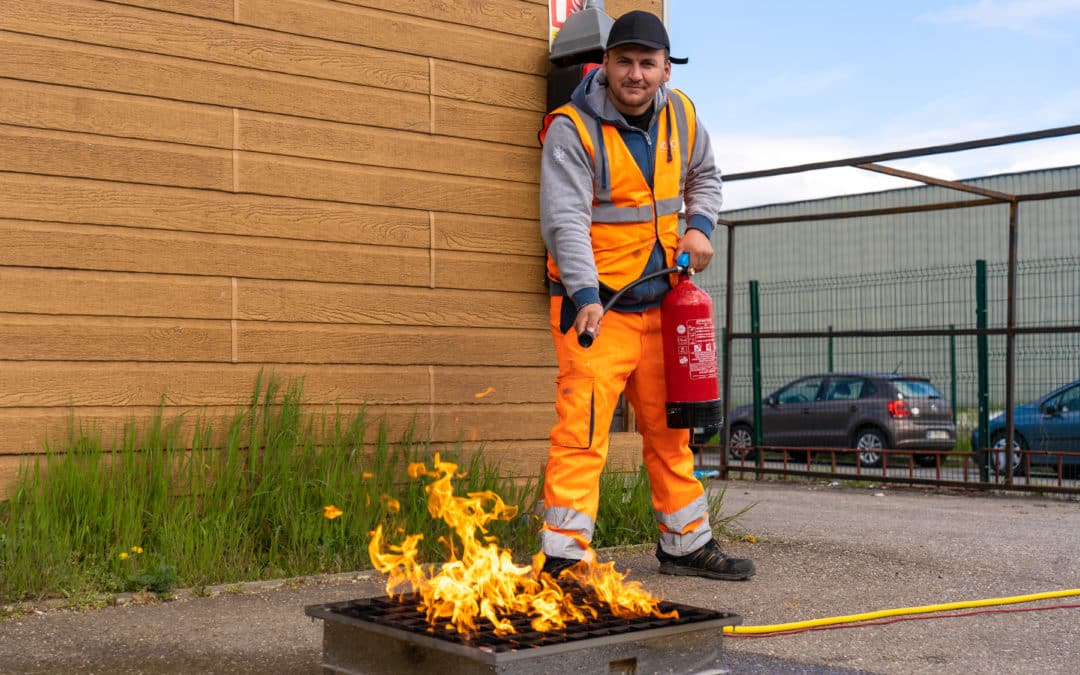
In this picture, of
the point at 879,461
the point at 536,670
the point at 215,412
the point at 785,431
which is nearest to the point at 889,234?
the point at 785,431

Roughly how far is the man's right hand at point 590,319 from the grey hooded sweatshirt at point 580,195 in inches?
2.1

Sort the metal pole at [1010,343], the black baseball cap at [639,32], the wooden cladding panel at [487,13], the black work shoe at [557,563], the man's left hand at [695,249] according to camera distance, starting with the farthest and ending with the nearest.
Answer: the metal pole at [1010,343] < the wooden cladding panel at [487,13] < the man's left hand at [695,249] < the black baseball cap at [639,32] < the black work shoe at [557,563]

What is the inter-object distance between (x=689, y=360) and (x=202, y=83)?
2.38 meters

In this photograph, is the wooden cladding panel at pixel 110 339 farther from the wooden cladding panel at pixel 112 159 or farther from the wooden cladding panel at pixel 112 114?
the wooden cladding panel at pixel 112 114

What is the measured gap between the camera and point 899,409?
42.9ft

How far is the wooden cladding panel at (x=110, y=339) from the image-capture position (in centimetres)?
480

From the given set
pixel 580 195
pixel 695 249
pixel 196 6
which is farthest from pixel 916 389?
pixel 196 6

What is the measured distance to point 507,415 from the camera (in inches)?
241

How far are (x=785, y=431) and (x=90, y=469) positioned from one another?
34.9ft

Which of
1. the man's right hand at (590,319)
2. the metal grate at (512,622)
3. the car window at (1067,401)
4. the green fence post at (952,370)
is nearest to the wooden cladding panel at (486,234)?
the man's right hand at (590,319)

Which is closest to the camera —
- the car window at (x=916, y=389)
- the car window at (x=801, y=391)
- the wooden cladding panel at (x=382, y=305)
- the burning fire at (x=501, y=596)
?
the burning fire at (x=501, y=596)

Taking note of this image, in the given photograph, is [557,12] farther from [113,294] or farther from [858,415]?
[858,415]

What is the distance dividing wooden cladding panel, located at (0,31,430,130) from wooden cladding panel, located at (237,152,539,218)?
9.1 inches

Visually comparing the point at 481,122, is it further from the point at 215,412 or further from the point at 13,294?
the point at 13,294
